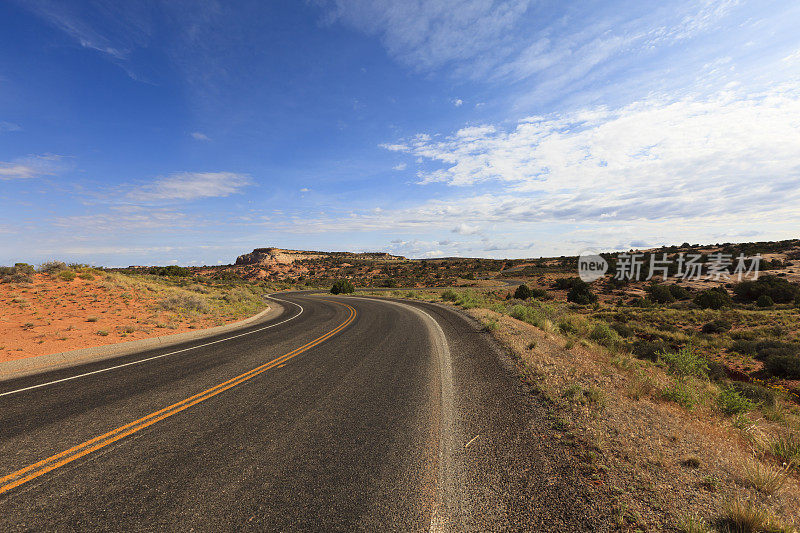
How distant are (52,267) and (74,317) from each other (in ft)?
35.2

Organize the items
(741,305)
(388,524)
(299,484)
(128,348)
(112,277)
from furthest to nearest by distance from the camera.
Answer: (741,305)
(112,277)
(128,348)
(299,484)
(388,524)

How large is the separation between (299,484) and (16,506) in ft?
9.02

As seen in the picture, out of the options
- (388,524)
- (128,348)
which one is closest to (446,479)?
(388,524)

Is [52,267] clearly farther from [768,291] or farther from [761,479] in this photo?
[768,291]

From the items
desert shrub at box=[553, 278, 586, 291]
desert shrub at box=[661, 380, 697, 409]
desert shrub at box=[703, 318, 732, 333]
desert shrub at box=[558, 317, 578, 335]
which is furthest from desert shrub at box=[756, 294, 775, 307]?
desert shrub at box=[661, 380, 697, 409]

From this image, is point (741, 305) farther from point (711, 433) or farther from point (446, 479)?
point (446, 479)

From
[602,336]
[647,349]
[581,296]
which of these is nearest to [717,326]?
[647,349]

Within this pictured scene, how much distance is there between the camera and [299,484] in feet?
10.9

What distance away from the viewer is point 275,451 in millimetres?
4008

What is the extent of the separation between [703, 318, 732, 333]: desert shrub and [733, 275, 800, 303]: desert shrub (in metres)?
15.8

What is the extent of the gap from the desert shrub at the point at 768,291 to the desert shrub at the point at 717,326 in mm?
15842

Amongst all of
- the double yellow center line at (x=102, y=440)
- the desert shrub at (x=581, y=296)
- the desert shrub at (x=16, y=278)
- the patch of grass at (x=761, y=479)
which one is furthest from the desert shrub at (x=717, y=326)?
the desert shrub at (x=16, y=278)

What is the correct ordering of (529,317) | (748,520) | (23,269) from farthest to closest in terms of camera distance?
(23,269)
(529,317)
(748,520)

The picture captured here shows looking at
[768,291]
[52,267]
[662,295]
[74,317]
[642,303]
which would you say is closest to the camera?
[74,317]
